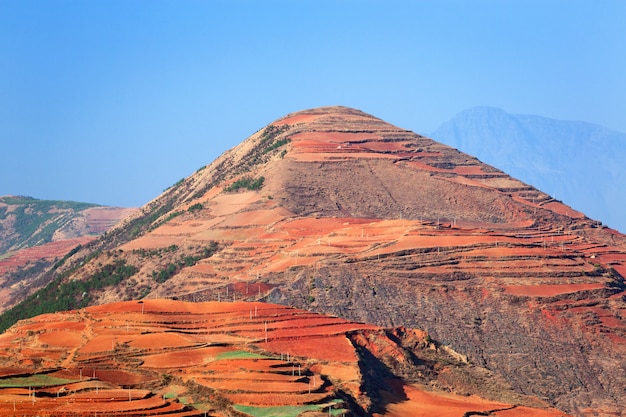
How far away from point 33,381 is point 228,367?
11552 millimetres

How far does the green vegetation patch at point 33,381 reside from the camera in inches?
2296

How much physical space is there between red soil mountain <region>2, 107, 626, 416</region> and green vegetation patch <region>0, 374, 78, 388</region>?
31619 millimetres

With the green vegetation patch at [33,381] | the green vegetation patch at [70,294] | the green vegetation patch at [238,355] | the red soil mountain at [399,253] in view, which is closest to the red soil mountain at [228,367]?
the green vegetation patch at [33,381]

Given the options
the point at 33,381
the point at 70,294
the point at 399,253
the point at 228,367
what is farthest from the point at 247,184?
the point at 33,381

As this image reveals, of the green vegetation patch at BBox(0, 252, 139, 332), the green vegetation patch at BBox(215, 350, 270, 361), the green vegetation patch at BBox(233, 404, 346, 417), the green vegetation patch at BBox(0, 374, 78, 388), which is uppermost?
the green vegetation patch at BBox(0, 252, 139, 332)

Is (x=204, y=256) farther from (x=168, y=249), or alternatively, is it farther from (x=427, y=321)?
(x=427, y=321)

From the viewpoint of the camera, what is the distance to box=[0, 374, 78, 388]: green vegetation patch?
2296 inches

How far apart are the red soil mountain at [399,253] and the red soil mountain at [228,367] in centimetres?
749

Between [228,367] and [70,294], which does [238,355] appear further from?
[70,294]

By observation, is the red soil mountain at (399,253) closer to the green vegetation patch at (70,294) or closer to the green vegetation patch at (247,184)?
the green vegetation patch at (247,184)

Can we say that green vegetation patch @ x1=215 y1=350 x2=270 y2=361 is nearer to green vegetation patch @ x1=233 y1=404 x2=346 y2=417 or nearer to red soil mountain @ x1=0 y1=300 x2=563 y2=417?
red soil mountain @ x1=0 y1=300 x2=563 y2=417

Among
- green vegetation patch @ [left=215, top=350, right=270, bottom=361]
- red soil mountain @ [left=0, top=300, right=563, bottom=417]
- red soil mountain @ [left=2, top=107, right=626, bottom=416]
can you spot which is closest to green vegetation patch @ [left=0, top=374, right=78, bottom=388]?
red soil mountain @ [left=0, top=300, right=563, bottom=417]

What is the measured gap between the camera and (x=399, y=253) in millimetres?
97062

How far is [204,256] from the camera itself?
110 m
